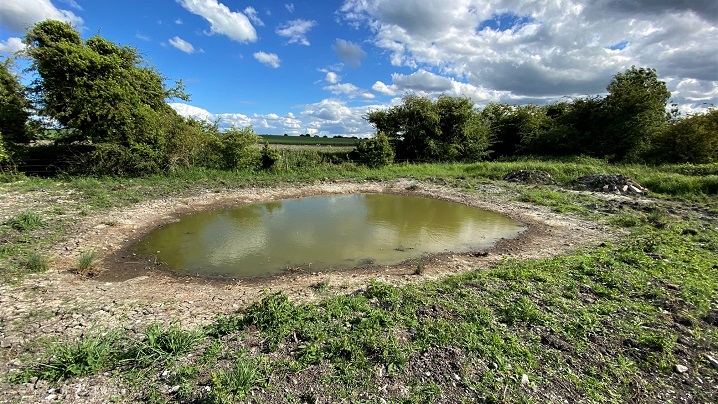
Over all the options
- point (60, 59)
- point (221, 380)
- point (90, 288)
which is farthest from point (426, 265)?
point (60, 59)

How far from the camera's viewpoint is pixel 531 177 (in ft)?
56.8

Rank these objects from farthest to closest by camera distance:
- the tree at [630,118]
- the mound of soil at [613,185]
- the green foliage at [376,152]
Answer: the green foliage at [376,152], the tree at [630,118], the mound of soil at [613,185]

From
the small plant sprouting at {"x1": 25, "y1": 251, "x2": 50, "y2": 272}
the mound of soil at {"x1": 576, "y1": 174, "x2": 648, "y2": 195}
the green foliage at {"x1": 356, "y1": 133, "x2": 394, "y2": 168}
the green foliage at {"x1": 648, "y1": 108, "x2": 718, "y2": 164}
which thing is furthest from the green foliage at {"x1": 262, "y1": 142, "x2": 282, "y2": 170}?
the green foliage at {"x1": 648, "y1": 108, "x2": 718, "y2": 164}

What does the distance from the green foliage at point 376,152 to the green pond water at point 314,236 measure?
860 cm

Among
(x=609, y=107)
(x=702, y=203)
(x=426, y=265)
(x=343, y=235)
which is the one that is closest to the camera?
(x=426, y=265)

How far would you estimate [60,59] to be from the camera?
13.2 meters

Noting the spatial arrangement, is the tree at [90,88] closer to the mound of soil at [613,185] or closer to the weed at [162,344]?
the weed at [162,344]

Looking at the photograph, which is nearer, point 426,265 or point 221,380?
point 221,380

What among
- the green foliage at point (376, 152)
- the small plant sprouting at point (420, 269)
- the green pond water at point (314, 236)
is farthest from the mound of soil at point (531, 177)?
the small plant sprouting at point (420, 269)

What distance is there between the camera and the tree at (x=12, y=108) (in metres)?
13.3

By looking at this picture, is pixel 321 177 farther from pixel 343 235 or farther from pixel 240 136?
pixel 343 235

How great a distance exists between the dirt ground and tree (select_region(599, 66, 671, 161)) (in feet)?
49.7

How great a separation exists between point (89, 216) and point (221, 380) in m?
8.99

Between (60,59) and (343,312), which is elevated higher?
(60,59)
